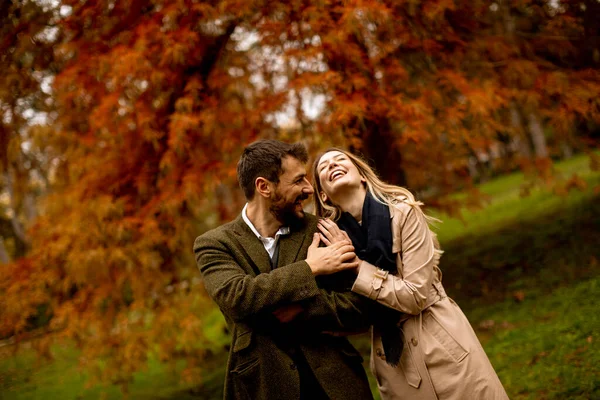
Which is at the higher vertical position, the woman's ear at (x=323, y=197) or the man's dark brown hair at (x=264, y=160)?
the man's dark brown hair at (x=264, y=160)

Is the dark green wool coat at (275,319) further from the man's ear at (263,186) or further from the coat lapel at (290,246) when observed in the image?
the man's ear at (263,186)

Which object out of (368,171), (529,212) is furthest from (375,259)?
(529,212)

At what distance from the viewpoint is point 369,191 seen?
2.47 m

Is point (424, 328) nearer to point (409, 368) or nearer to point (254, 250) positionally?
point (409, 368)

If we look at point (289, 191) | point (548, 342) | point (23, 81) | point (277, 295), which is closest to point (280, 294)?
point (277, 295)

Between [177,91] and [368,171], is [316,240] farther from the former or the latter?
[177,91]

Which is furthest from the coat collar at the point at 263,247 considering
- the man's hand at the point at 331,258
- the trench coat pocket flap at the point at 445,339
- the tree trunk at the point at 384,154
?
the tree trunk at the point at 384,154

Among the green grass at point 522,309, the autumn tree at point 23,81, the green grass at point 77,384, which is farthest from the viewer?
the green grass at point 77,384

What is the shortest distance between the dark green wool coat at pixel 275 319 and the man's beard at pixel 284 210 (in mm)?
105

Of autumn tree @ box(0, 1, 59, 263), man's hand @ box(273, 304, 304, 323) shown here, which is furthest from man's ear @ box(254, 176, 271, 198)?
autumn tree @ box(0, 1, 59, 263)

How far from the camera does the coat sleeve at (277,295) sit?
2061mm

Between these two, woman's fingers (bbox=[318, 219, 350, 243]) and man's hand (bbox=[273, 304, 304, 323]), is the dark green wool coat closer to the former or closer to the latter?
man's hand (bbox=[273, 304, 304, 323])

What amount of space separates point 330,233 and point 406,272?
400 mm

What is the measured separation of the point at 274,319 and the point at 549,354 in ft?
9.75
